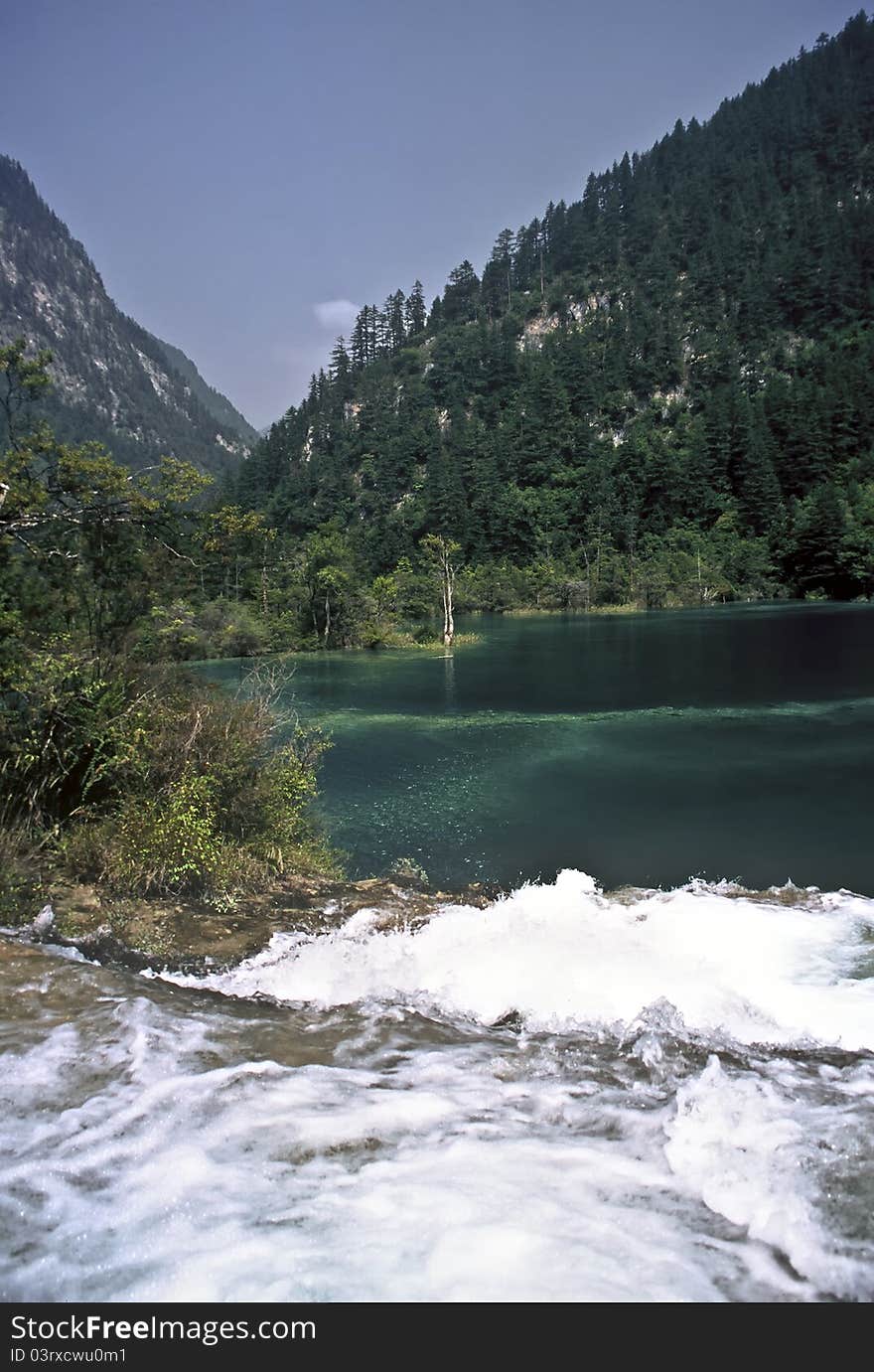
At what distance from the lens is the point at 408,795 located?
18.2 m

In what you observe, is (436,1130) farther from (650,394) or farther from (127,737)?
(650,394)

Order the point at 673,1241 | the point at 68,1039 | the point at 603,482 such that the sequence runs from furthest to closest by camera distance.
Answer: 1. the point at 603,482
2. the point at 68,1039
3. the point at 673,1241

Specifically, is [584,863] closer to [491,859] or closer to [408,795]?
[491,859]

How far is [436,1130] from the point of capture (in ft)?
16.6

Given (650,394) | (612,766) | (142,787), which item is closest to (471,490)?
(650,394)

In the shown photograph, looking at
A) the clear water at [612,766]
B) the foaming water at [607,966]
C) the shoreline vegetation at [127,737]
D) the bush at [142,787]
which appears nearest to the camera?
the foaming water at [607,966]

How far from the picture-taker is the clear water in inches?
545

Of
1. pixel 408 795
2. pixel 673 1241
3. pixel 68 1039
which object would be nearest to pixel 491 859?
pixel 408 795

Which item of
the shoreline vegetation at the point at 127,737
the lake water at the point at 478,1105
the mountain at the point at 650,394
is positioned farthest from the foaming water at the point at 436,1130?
the mountain at the point at 650,394

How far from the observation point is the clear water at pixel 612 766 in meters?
13.9

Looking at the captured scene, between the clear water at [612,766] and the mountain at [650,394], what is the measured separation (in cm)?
3141

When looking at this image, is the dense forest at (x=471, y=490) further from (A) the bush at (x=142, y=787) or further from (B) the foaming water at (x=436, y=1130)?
(B) the foaming water at (x=436, y=1130)

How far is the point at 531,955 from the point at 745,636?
156 ft

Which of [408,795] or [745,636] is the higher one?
[745,636]
